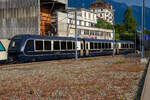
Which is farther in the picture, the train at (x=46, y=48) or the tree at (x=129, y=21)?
the tree at (x=129, y=21)

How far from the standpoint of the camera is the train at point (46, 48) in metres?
22.0

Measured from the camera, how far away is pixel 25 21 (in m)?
42.9

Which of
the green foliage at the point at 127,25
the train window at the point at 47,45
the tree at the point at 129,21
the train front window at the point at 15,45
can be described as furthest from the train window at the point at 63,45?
the tree at the point at 129,21

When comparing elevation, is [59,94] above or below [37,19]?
below

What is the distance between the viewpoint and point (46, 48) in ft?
81.8

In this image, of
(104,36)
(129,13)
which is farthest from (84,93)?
(129,13)

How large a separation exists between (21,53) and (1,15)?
84.9 ft

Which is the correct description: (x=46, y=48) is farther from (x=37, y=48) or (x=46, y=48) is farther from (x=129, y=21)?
(x=129, y=21)

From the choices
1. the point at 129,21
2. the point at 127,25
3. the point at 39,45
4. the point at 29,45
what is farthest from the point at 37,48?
the point at 127,25

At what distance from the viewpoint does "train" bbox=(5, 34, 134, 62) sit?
22.0 meters

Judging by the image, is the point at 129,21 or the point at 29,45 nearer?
the point at 29,45

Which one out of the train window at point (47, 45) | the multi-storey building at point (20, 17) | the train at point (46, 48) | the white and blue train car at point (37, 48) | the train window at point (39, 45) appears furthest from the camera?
Answer: the multi-storey building at point (20, 17)

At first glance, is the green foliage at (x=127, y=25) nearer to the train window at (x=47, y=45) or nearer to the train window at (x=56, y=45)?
the train window at (x=56, y=45)

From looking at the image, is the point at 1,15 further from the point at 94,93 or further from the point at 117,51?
the point at 94,93
